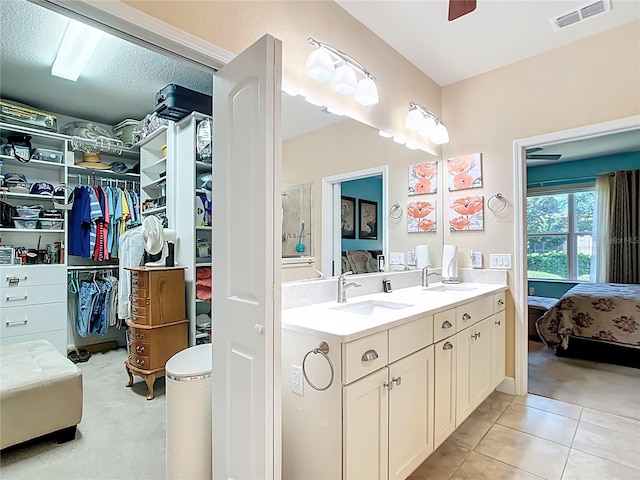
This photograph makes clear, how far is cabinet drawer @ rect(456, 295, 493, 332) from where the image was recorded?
2057mm

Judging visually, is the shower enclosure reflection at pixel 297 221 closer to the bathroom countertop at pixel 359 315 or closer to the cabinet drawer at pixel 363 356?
the bathroom countertop at pixel 359 315

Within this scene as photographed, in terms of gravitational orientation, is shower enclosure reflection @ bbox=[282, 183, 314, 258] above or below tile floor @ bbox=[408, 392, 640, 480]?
above

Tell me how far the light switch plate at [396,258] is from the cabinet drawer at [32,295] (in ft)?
10.2

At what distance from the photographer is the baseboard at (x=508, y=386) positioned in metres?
2.81

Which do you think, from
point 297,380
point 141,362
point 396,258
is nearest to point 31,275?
point 141,362

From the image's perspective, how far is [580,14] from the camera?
2.22 metres

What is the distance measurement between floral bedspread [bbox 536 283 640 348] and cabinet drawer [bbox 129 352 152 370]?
403 cm

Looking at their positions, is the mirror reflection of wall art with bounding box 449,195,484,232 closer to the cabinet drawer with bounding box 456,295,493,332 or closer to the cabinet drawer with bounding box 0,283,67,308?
the cabinet drawer with bounding box 456,295,493,332

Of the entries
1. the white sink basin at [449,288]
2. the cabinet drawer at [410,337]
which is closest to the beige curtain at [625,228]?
the white sink basin at [449,288]

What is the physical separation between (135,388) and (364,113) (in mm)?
2853

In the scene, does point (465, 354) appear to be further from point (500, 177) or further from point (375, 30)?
point (375, 30)

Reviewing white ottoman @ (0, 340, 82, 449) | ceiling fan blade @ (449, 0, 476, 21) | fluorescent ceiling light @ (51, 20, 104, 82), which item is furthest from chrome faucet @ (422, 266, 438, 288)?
fluorescent ceiling light @ (51, 20, 104, 82)

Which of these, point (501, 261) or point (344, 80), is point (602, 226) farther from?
point (344, 80)

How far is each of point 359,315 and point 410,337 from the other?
0.27 meters
